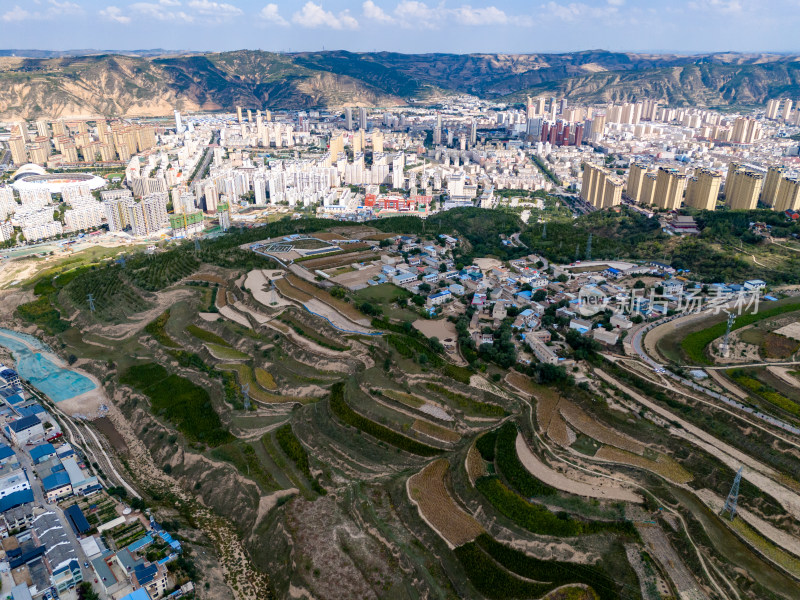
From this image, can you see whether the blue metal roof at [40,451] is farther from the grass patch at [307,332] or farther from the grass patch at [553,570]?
the grass patch at [553,570]

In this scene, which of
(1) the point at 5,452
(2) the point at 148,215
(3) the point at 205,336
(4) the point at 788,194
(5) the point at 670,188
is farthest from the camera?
(2) the point at 148,215

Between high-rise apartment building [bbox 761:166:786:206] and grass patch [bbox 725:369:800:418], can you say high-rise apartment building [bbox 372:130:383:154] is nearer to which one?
high-rise apartment building [bbox 761:166:786:206]

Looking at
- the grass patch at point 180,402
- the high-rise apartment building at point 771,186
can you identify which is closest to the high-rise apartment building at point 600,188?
the high-rise apartment building at point 771,186

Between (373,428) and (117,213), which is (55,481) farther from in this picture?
(117,213)

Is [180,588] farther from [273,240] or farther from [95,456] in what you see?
[273,240]

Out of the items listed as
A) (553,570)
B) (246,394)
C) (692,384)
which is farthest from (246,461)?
(692,384)

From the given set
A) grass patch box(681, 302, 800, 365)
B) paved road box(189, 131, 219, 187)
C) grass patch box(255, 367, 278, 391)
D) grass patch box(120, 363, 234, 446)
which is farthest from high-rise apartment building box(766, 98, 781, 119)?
grass patch box(120, 363, 234, 446)
